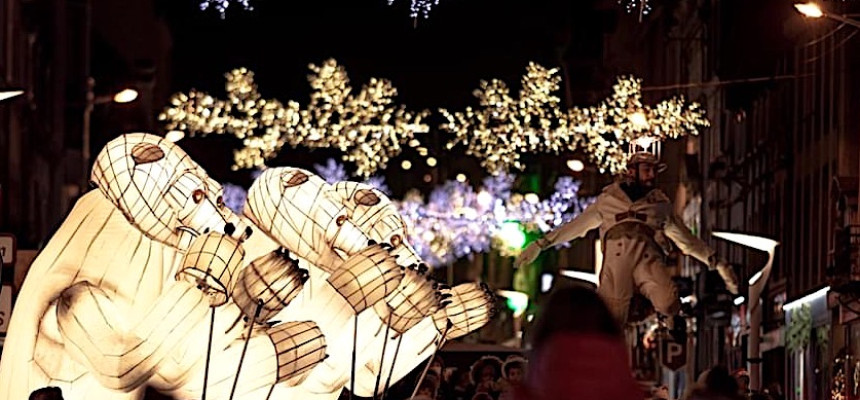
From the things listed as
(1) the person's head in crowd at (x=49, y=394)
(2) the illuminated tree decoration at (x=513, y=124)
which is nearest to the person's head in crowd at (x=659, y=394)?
(1) the person's head in crowd at (x=49, y=394)

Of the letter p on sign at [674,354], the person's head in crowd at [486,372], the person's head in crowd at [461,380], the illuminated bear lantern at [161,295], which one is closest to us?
the illuminated bear lantern at [161,295]

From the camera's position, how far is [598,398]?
6.25 m

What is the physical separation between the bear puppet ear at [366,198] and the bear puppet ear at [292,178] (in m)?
1.02

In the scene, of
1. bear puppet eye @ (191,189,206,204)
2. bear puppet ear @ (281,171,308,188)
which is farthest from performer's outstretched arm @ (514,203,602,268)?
bear puppet eye @ (191,189,206,204)

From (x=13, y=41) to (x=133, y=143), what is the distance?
31.4m

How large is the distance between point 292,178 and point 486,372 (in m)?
5.78

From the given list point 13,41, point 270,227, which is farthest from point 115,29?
point 270,227

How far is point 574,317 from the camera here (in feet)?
20.6

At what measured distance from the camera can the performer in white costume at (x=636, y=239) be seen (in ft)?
→ 54.3

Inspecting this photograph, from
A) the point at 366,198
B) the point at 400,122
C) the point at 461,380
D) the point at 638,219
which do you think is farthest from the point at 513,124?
the point at 638,219

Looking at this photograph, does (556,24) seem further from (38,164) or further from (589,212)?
(589,212)

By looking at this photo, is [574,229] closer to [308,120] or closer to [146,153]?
[146,153]

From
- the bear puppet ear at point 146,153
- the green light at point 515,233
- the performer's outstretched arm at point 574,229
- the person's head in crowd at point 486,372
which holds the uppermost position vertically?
the bear puppet ear at point 146,153

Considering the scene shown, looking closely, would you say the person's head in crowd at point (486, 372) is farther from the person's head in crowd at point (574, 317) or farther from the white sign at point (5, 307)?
the person's head in crowd at point (574, 317)
